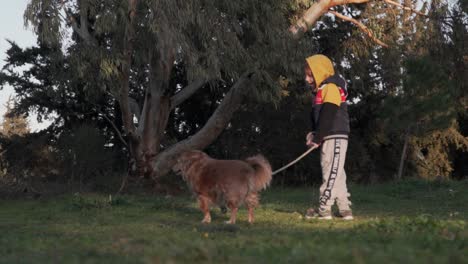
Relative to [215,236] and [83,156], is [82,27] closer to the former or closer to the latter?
[83,156]

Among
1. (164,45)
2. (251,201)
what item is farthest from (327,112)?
(164,45)

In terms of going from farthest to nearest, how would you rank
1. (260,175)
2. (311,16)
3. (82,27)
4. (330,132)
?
(311,16) < (82,27) < (330,132) < (260,175)

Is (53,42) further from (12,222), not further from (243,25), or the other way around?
(12,222)

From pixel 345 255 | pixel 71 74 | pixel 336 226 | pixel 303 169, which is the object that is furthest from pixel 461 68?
pixel 345 255

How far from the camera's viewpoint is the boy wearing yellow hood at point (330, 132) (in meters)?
8.74

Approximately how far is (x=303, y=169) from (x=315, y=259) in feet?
68.4

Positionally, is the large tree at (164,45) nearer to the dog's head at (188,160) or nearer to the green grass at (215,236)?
the green grass at (215,236)

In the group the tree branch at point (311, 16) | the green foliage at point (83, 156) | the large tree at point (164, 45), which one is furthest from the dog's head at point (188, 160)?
the green foliage at point (83, 156)

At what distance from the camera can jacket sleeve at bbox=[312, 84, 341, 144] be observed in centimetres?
869

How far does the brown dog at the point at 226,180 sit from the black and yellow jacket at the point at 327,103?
93cm

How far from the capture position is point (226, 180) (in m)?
8.30

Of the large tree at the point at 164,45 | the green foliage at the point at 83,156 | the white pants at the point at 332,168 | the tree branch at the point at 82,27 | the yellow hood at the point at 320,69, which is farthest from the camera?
the green foliage at the point at 83,156

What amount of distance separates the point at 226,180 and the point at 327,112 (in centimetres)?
166

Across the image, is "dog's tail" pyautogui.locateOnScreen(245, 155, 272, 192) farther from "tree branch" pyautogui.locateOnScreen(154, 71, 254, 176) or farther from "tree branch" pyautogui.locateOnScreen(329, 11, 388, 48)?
"tree branch" pyautogui.locateOnScreen(329, 11, 388, 48)
